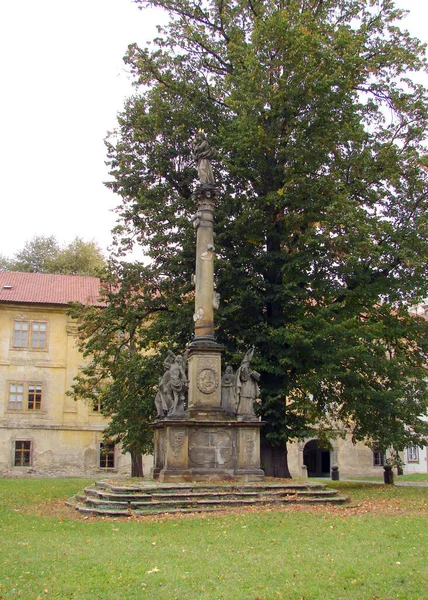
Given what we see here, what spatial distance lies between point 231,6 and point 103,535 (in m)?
19.4

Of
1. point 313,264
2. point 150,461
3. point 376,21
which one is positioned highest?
point 376,21

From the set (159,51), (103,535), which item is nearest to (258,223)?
(159,51)

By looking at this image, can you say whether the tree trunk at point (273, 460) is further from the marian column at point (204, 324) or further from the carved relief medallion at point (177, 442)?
the carved relief medallion at point (177, 442)

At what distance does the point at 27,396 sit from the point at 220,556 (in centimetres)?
3040

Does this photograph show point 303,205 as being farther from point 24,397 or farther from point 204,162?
point 24,397

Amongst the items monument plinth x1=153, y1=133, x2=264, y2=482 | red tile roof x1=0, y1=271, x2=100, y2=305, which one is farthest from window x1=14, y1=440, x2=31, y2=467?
monument plinth x1=153, y1=133, x2=264, y2=482

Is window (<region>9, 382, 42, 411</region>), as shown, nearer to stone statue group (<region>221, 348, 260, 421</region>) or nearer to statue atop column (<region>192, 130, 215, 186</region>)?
statue atop column (<region>192, 130, 215, 186</region>)

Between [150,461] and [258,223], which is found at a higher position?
[258,223]

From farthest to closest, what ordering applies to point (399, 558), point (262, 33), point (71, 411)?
point (71, 411) < point (262, 33) < point (399, 558)

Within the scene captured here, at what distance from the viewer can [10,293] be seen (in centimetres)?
3759

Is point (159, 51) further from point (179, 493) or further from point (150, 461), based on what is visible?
point (150, 461)

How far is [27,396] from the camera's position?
37.2 m

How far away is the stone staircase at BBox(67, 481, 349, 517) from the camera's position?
518 inches

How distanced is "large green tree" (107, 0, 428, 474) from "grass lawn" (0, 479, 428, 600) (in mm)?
7633
